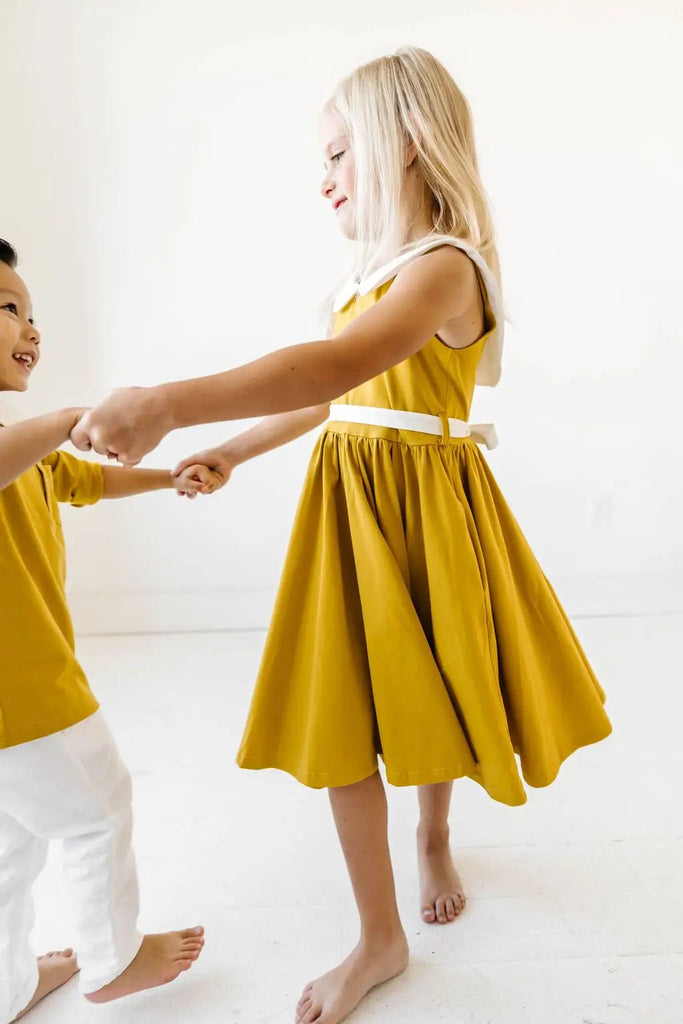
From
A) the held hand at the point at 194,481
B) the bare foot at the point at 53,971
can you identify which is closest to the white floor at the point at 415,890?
the bare foot at the point at 53,971

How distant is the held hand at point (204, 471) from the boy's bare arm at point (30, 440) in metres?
0.32

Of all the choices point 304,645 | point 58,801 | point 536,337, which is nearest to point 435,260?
point 304,645

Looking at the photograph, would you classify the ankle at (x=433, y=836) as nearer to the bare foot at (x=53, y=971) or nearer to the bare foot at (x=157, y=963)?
the bare foot at (x=157, y=963)

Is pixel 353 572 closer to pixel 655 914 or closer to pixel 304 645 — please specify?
pixel 304 645

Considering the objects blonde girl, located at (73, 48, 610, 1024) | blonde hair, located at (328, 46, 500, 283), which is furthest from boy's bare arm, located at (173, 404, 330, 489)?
blonde hair, located at (328, 46, 500, 283)

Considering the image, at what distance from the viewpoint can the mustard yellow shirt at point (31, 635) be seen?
0.80m

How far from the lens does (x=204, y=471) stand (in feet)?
3.67

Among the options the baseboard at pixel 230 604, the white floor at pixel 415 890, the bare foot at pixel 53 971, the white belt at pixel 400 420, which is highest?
the white belt at pixel 400 420

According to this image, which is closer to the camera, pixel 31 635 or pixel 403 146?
pixel 31 635

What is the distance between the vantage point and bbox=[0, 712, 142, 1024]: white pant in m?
0.83

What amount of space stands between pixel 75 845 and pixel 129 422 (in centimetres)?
46

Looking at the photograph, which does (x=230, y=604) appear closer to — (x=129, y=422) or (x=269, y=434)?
(x=269, y=434)

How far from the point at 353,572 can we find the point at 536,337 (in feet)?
5.19

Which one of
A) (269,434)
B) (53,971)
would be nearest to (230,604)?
(269,434)
